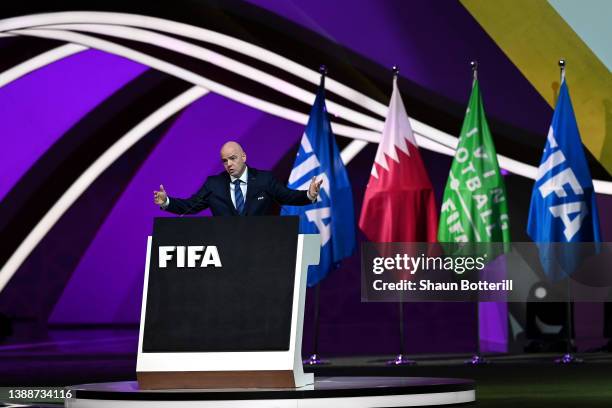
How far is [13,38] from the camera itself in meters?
19.4

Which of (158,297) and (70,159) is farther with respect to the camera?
(70,159)

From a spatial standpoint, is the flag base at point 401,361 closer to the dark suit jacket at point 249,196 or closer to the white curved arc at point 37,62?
the dark suit jacket at point 249,196

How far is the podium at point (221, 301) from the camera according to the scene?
6645mm

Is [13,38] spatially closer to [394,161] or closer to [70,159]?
[70,159]

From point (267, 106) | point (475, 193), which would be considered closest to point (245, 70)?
point (267, 106)

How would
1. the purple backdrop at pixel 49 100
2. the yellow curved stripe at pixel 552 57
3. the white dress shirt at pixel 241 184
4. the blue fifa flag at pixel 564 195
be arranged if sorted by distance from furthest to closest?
1. the purple backdrop at pixel 49 100
2. the yellow curved stripe at pixel 552 57
3. the blue fifa flag at pixel 564 195
4. the white dress shirt at pixel 241 184

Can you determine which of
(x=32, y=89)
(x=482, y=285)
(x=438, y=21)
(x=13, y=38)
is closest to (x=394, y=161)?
(x=482, y=285)

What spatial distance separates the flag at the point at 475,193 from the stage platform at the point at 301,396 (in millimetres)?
5743

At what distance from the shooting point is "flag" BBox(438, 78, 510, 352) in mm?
13008

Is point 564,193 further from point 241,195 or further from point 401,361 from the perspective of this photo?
point 241,195

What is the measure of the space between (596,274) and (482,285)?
138cm

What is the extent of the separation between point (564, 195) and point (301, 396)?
7.18m

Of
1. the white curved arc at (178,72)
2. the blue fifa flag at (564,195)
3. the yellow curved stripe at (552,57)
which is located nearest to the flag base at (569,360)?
the blue fifa flag at (564,195)

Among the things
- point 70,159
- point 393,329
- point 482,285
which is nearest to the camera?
point 482,285
